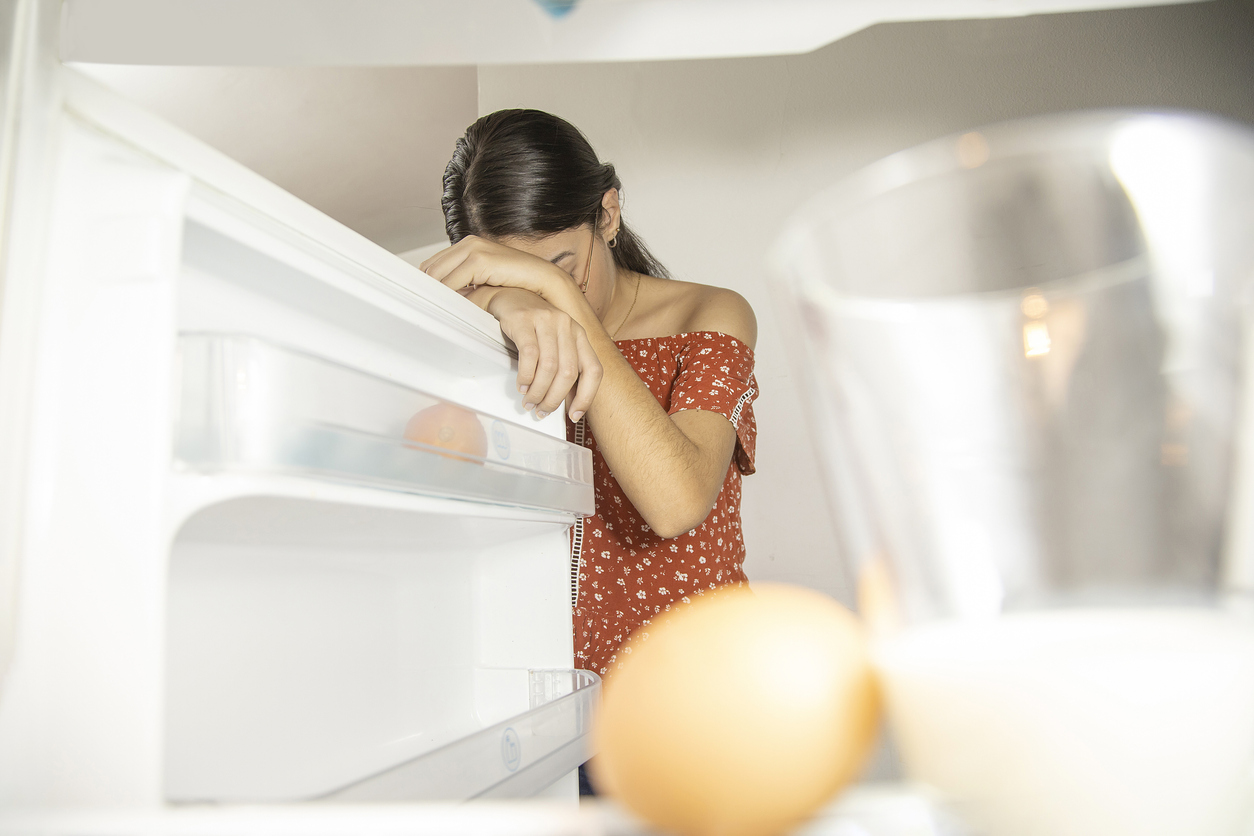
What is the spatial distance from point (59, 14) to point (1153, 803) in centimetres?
49

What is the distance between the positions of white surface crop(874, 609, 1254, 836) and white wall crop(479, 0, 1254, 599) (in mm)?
1770

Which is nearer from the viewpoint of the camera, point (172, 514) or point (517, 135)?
point (172, 514)

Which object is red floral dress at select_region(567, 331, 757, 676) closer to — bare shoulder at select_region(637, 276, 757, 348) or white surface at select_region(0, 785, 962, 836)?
bare shoulder at select_region(637, 276, 757, 348)

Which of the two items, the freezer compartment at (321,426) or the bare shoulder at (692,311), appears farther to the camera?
the bare shoulder at (692,311)

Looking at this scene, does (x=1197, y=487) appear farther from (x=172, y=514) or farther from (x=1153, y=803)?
(x=172, y=514)

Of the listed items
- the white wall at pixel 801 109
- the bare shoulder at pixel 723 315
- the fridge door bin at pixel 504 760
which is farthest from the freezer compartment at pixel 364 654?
the white wall at pixel 801 109

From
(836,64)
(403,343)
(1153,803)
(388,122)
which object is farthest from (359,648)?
(388,122)

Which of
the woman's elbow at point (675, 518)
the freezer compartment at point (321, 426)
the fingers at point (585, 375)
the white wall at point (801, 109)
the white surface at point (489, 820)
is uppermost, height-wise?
the white wall at point (801, 109)

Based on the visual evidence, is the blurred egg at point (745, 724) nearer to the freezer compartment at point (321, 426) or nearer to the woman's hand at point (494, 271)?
the freezer compartment at point (321, 426)

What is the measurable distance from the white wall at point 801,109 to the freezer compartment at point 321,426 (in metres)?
1.52

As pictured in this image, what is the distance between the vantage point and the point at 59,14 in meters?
0.33

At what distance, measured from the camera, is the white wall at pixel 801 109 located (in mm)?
1869

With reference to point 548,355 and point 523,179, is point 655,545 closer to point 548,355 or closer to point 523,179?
point 548,355

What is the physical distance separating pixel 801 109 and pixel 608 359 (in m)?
1.58
